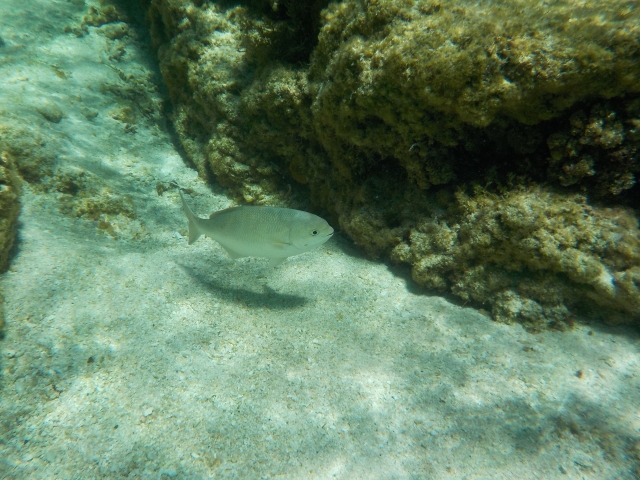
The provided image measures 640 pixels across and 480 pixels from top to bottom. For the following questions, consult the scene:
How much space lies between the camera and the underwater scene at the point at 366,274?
2488 millimetres

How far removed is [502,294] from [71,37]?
10098 millimetres

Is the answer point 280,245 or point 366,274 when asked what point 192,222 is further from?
point 366,274

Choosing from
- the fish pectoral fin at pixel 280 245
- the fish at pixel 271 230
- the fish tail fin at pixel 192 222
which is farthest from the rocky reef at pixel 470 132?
the fish tail fin at pixel 192 222

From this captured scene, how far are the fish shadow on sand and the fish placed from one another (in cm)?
67

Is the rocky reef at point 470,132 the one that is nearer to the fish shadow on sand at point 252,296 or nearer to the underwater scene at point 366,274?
the underwater scene at point 366,274

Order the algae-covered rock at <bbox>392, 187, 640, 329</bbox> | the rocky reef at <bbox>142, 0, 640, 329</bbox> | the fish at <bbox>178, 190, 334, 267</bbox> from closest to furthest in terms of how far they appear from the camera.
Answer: the rocky reef at <bbox>142, 0, 640, 329</bbox> < the algae-covered rock at <bbox>392, 187, 640, 329</bbox> < the fish at <bbox>178, 190, 334, 267</bbox>

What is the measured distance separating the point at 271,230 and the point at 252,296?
1.13m

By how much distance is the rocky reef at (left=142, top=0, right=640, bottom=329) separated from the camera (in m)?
2.64

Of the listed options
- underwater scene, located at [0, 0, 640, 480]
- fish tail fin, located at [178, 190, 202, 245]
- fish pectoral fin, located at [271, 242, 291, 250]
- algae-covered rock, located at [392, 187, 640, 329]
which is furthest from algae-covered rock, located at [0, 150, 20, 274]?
algae-covered rock, located at [392, 187, 640, 329]

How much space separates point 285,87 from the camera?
14.1 ft

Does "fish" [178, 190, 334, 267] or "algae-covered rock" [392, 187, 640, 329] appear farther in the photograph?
"fish" [178, 190, 334, 267]

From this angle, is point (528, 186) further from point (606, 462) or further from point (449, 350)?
point (606, 462)

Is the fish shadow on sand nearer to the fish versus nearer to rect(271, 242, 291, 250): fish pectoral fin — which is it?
the fish

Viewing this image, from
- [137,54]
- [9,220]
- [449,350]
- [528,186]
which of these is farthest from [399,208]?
[137,54]
